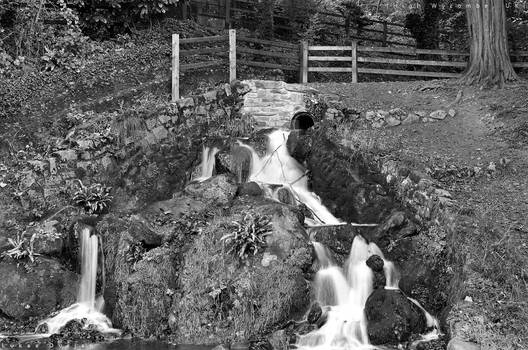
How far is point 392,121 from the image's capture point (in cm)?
1327

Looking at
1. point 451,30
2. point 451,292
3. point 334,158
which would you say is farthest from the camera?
point 451,30

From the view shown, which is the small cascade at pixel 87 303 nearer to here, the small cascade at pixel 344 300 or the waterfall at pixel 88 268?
the waterfall at pixel 88 268

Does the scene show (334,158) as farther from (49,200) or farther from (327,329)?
(49,200)

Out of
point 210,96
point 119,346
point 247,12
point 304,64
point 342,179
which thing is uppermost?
point 247,12

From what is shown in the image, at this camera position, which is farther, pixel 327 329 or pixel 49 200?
pixel 49 200

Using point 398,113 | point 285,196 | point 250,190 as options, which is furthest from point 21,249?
point 398,113

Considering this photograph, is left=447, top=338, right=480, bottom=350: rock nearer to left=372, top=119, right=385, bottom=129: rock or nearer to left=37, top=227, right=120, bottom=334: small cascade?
left=37, top=227, right=120, bottom=334: small cascade

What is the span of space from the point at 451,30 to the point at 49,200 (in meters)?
14.3

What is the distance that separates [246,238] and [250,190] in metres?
1.79

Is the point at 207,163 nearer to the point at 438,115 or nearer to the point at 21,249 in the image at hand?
the point at 21,249

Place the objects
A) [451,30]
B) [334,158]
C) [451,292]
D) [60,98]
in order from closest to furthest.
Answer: [451,292]
[334,158]
[60,98]
[451,30]

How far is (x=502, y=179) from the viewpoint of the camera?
1067 cm

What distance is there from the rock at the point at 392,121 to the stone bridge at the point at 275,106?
6.66 ft

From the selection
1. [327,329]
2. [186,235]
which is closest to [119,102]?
[186,235]
